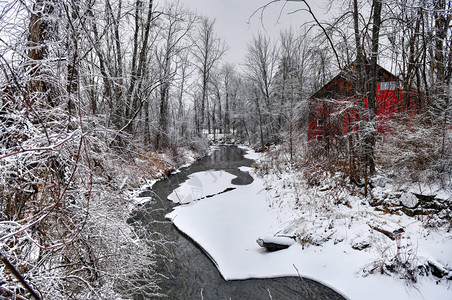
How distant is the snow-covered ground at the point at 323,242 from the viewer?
127 inches

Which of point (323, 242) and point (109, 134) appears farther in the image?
point (323, 242)

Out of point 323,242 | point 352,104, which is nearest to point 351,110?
point 352,104

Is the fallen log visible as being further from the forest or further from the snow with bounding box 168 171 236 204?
the snow with bounding box 168 171 236 204

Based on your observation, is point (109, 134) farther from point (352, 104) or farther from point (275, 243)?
point (352, 104)

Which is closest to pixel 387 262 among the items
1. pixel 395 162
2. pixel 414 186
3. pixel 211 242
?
pixel 414 186

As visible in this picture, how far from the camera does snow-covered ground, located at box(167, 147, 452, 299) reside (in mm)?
3229

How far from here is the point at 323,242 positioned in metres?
4.43

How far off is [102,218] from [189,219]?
455 centimetres

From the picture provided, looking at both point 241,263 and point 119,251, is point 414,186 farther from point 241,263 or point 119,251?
point 119,251

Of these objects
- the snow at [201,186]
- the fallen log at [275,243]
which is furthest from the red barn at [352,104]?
the snow at [201,186]

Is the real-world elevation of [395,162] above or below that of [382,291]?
above

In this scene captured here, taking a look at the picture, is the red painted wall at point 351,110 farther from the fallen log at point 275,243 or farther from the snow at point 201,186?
the snow at point 201,186

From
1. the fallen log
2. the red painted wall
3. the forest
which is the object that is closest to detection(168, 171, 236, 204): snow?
the forest

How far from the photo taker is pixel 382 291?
10.4 ft
